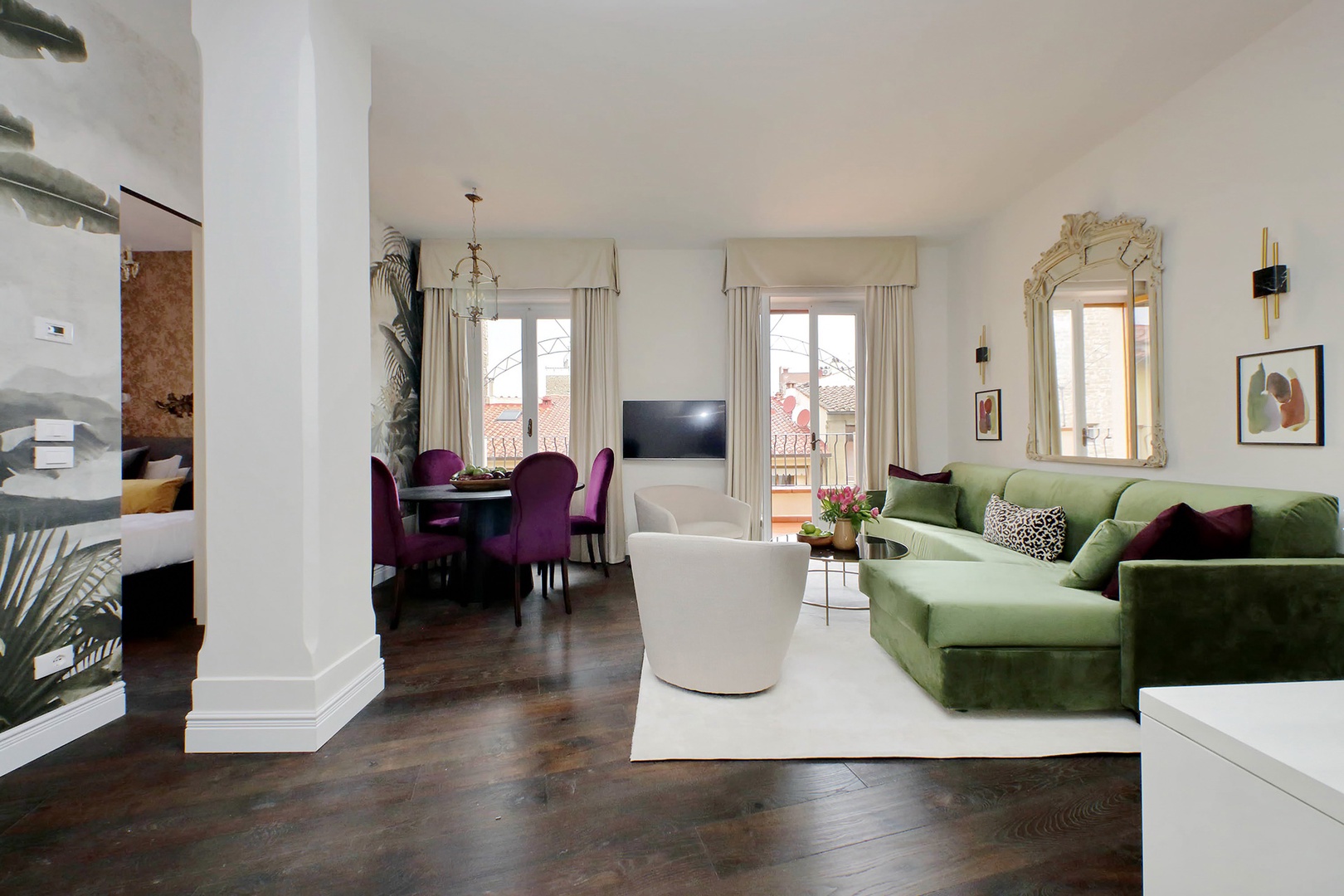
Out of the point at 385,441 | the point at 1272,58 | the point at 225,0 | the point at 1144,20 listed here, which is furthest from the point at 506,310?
the point at 1272,58

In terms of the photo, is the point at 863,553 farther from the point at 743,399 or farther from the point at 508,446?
the point at 508,446

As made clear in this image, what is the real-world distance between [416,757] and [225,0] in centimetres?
271

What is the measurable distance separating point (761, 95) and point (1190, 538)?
276 cm

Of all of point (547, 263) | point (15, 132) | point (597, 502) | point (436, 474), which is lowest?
point (597, 502)

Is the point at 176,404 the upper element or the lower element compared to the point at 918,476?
upper

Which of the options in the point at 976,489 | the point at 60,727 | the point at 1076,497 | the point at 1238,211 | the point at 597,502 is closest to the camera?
the point at 60,727

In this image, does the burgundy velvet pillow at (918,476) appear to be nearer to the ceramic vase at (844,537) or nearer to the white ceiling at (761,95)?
the ceramic vase at (844,537)

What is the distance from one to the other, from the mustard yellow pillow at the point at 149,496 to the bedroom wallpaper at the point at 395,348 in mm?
1264

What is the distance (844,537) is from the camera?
3.31m

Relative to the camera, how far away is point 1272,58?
98.0 inches

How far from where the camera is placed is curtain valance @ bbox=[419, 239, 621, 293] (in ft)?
16.5

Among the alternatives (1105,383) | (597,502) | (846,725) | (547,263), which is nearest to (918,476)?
(1105,383)

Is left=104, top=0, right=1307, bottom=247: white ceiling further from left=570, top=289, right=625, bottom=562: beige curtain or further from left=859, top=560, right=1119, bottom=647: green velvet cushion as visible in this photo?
left=859, top=560, right=1119, bottom=647: green velvet cushion

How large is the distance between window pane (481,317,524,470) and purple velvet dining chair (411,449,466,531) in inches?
17.3
